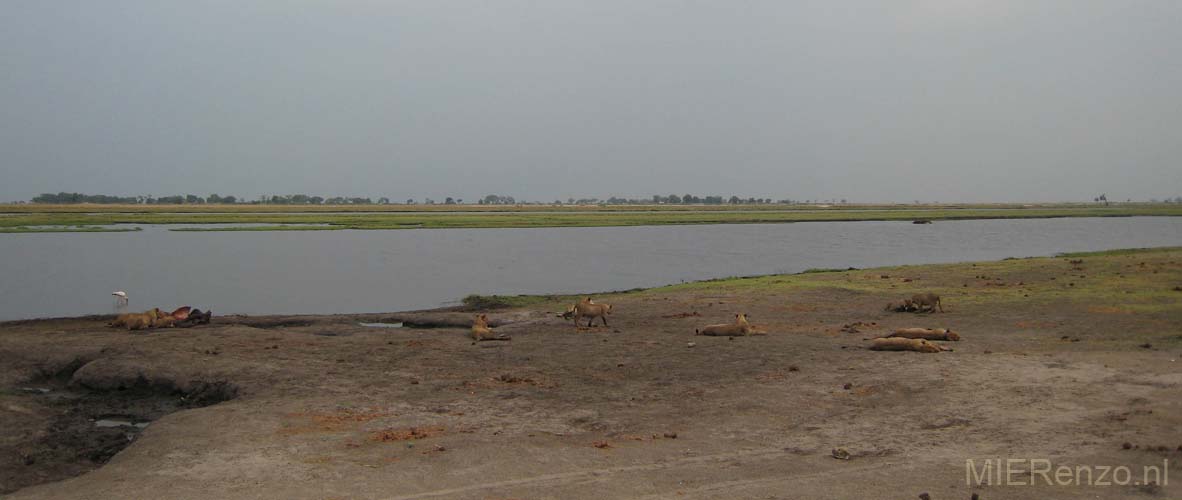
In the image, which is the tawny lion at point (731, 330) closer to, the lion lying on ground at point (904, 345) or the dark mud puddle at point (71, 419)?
the lion lying on ground at point (904, 345)

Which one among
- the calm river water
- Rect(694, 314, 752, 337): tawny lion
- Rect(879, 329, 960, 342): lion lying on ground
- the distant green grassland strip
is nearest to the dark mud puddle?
Rect(694, 314, 752, 337): tawny lion

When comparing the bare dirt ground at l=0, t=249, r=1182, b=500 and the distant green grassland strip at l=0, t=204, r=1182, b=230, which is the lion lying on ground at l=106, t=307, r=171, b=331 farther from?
the distant green grassland strip at l=0, t=204, r=1182, b=230

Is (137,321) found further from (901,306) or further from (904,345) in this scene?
(901,306)

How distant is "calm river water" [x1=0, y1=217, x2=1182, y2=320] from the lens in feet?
95.4

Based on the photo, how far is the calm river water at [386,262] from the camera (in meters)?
29.1

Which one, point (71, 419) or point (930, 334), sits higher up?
point (930, 334)

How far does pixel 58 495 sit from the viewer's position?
823 cm

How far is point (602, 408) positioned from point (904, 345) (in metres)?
6.43

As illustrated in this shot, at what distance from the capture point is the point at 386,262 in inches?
1710

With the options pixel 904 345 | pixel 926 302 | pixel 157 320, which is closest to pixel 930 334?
pixel 904 345

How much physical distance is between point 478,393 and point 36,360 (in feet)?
30.2

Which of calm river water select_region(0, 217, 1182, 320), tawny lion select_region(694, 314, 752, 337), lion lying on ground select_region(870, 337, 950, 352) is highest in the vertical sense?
lion lying on ground select_region(870, 337, 950, 352)

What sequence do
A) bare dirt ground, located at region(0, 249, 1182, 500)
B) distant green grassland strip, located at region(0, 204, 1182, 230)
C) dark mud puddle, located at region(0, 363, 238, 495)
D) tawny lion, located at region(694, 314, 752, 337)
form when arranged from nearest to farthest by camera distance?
1. bare dirt ground, located at region(0, 249, 1182, 500)
2. dark mud puddle, located at region(0, 363, 238, 495)
3. tawny lion, located at region(694, 314, 752, 337)
4. distant green grassland strip, located at region(0, 204, 1182, 230)

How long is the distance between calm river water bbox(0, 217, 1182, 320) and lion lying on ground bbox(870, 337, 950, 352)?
16.1 meters
